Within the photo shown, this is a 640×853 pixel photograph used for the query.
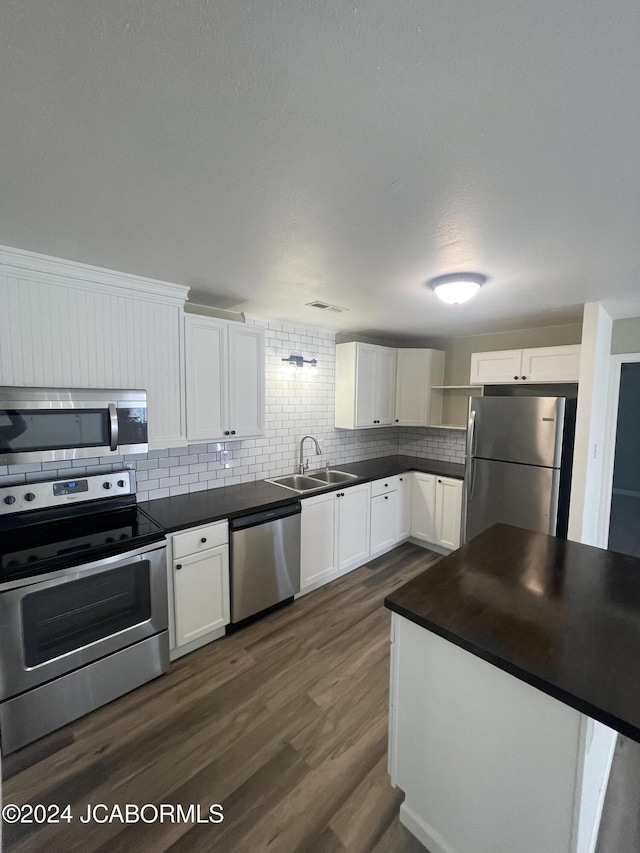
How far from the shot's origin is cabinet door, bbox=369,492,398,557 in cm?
354

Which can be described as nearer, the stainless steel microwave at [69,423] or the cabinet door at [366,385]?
the stainless steel microwave at [69,423]

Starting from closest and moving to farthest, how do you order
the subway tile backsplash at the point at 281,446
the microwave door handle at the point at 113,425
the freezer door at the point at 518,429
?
the microwave door handle at the point at 113,425, the subway tile backsplash at the point at 281,446, the freezer door at the point at 518,429

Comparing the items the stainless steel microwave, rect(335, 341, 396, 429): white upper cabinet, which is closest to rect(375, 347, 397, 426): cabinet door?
rect(335, 341, 396, 429): white upper cabinet

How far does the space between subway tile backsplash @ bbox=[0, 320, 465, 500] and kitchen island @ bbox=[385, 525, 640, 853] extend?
2.00 meters

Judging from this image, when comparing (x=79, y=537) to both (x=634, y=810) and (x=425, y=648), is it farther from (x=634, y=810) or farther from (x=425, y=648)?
(x=634, y=810)

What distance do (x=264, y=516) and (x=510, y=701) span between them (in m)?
1.79

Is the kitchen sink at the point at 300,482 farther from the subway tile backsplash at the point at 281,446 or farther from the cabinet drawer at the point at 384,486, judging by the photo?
the cabinet drawer at the point at 384,486

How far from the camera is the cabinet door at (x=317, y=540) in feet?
9.50

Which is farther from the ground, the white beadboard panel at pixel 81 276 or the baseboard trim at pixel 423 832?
the white beadboard panel at pixel 81 276

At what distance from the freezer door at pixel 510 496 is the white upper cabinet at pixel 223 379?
208 centimetres

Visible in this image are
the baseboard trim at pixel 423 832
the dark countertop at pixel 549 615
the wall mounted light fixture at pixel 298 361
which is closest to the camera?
the dark countertop at pixel 549 615

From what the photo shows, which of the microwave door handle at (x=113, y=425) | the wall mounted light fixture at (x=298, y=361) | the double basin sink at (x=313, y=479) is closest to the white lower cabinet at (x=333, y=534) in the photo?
the double basin sink at (x=313, y=479)

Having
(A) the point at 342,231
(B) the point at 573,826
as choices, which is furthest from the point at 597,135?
(B) the point at 573,826

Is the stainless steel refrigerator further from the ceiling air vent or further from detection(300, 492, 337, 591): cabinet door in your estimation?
the ceiling air vent
